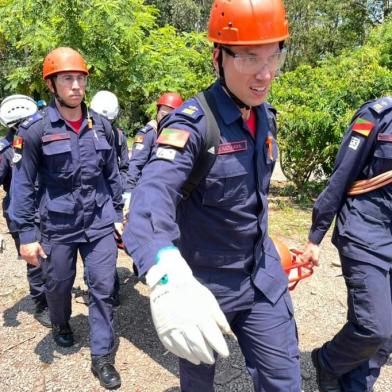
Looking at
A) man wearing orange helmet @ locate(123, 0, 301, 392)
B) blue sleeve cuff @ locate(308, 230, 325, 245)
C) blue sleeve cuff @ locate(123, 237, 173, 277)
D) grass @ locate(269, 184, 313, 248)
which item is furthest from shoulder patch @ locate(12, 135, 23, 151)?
grass @ locate(269, 184, 313, 248)

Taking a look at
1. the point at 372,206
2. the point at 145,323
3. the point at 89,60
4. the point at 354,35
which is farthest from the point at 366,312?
the point at 354,35

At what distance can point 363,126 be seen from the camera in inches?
111

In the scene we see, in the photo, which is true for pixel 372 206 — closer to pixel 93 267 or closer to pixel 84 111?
pixel 93 267

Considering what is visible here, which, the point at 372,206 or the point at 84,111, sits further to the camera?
the point at 84,111

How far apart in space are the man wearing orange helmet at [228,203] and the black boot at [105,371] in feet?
3.83

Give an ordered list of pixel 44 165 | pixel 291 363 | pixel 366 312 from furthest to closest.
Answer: pixel 44 165 → pixel 366 312 → pixel 291 363

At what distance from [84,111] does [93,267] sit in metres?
1.23

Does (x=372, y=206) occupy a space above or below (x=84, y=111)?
below

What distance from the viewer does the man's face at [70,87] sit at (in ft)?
11.8

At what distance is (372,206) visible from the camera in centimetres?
282

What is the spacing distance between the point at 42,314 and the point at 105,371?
4.20 ft

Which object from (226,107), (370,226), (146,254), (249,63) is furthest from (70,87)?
(146,254)

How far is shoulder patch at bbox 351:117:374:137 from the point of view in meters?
2.79

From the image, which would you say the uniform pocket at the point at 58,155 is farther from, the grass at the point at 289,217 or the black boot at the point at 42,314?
the grass at the point at 289,217
